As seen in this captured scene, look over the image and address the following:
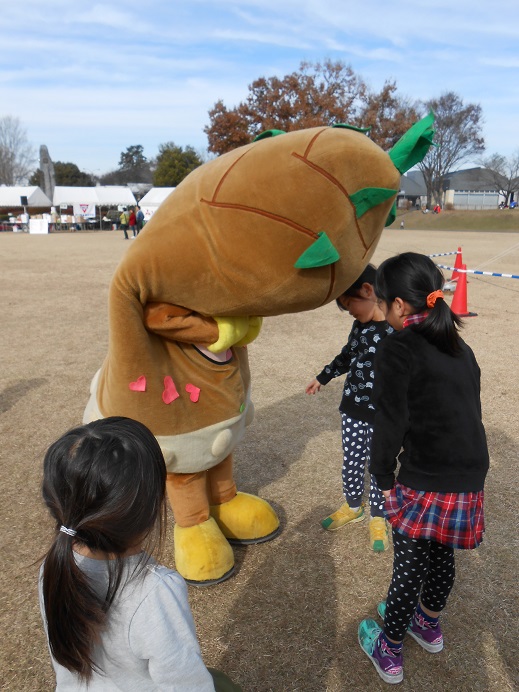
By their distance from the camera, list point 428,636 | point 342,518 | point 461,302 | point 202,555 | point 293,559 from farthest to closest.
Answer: point 461,302
point 342,518
point 293,559
point 202,555
point 428,636

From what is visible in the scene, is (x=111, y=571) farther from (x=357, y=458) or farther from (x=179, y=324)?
(x=357, y=458)

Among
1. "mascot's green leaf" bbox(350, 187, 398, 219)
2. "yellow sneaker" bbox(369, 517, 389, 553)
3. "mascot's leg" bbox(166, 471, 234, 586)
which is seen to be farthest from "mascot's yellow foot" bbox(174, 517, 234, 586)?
"mascot's green leaf" bbox(350, 187, 398, 219)

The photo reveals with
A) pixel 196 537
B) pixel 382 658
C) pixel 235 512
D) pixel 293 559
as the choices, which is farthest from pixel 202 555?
pixel 382 658

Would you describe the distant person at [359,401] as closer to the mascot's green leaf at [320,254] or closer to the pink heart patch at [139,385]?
the mascot's green leaf at [320,254]

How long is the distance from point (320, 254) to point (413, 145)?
0.55 metres

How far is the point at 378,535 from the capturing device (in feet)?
9.22

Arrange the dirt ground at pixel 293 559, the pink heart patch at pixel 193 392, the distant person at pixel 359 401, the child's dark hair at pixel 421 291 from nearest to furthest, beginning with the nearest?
the child's dark hair at pixel 421 291 < the dirt ground at pixel 293 559 < the pink heart patch at pixel 193 392 < the distant person at pixel 359 401

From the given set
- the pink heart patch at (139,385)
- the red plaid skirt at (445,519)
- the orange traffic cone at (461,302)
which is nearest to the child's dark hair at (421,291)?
the red plaid skirt at (445,519)

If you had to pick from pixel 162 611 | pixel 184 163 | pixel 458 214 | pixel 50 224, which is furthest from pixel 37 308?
pixel 184 163

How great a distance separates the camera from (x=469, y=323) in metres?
7.45

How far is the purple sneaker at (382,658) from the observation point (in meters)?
2.01

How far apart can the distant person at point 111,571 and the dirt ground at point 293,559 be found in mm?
879

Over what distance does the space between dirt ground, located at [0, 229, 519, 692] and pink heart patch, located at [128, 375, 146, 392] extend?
75 centimetres

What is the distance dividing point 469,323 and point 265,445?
4.65m
